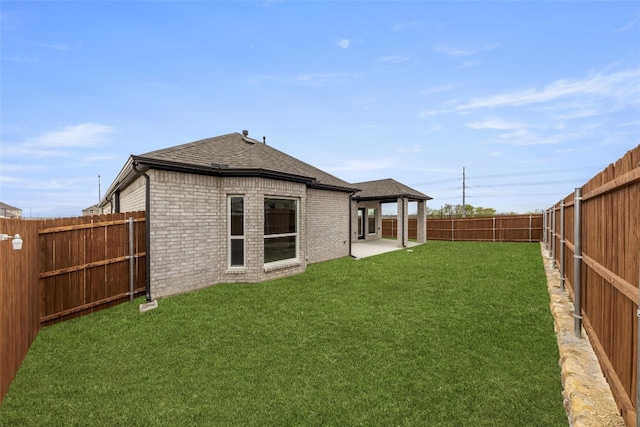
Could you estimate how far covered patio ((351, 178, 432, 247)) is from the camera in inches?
750

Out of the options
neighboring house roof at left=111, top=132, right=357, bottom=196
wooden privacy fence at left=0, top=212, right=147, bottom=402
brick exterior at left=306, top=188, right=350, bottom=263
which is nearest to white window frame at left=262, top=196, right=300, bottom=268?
neighboring house roof at left=111, top=132, right=357, bottom=196

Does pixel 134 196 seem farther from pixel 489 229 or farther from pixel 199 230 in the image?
pixel 489 229

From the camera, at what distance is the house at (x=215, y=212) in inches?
285

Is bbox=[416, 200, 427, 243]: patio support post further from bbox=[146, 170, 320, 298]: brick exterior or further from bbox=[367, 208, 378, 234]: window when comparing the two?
bbox=[146, 170, 320, 298]: brick exterior

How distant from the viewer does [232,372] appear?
3.70 metres

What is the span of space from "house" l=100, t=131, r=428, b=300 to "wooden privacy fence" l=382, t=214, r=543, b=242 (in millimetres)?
16935

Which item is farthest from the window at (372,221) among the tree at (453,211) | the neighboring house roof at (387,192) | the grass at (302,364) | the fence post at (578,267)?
the tree at (453,211)

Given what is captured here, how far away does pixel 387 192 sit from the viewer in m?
19.9

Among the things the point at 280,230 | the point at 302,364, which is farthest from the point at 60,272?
the point at 280,230

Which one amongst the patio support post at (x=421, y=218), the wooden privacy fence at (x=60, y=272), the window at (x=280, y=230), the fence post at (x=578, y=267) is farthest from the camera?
the patio support post at (x=421, y=218)

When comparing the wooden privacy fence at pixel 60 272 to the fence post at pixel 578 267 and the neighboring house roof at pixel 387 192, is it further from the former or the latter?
Answer: the neighboring house roof at pixel 387 192

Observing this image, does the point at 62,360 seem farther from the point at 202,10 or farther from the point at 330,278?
the point at 202,10

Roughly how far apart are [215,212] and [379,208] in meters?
16.1

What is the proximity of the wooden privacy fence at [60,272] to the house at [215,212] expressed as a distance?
0.51 metres
